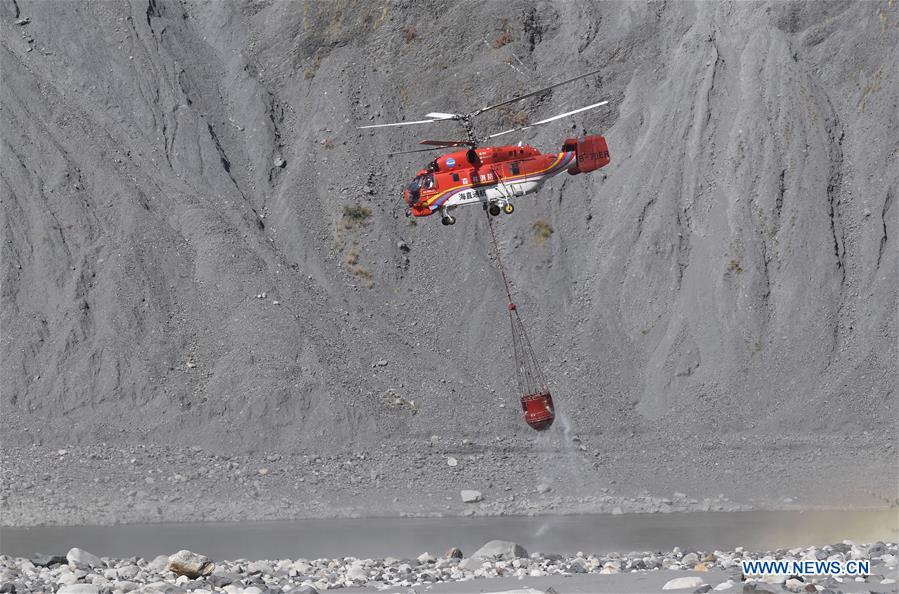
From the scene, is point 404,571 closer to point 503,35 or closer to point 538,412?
point 538,412

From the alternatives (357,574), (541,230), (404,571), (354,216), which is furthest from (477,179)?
(541,230)

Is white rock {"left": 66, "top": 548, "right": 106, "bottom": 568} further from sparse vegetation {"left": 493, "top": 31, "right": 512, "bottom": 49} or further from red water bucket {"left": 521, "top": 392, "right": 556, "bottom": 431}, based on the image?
sparse vegetation {"left": 493, "top": 31, "right": 512, "bottom": 49}

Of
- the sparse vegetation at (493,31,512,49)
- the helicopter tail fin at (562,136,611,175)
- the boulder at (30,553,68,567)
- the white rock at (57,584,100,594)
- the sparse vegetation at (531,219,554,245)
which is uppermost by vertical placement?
the sparse vegetation at (493,31,512,49)

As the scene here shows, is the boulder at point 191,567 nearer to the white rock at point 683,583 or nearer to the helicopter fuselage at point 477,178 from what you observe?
the white rock at point 683,583

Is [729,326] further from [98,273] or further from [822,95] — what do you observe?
[98,273]

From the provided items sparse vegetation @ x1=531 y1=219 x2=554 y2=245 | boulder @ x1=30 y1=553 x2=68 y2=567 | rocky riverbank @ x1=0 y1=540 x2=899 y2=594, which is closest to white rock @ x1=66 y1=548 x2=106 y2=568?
rocky riverbank @ x1=0 y1=540 x2=899 y2=594

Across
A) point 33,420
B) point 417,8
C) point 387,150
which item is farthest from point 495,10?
point 33,420
